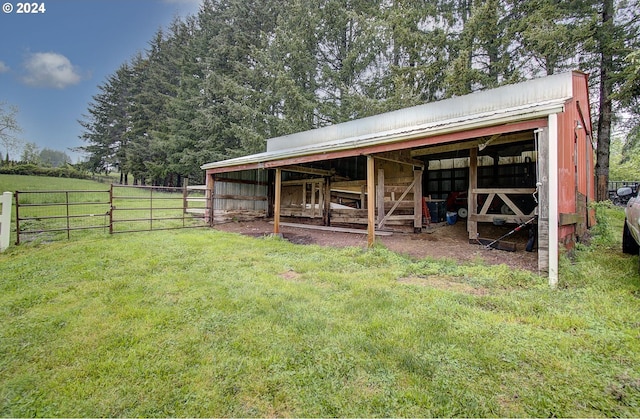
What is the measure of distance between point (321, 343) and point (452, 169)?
9932 millimetres

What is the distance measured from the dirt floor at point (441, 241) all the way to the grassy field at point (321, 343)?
2.90ft

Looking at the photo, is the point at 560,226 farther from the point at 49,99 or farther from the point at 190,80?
the point at 49,99

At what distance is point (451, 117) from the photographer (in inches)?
349

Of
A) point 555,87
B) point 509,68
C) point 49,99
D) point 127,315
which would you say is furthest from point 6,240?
point 49,99

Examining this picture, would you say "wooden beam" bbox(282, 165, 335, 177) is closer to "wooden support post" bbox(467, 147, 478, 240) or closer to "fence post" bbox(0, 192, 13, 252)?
"wooden support post" bbox(467, 147, 478, 240)

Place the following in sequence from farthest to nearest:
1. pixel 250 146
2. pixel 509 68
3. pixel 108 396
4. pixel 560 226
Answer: pixel 250 146 < pixel 509 68 < pixel 560 226 < pixel 108 396

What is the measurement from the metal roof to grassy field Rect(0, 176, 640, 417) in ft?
7.83

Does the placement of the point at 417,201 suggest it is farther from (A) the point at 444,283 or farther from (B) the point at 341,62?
(B) the point at 341,62

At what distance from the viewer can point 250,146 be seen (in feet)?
59.3

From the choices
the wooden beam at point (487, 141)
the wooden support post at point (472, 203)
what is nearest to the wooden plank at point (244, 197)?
the wooden beam at point (487, 141)

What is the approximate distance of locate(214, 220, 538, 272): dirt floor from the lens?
5.36 m

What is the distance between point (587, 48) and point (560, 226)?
11281 mm

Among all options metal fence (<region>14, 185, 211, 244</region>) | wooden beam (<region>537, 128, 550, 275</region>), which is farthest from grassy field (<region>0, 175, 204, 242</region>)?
wooden beam (<region>537, 128, 550, 275</region>)

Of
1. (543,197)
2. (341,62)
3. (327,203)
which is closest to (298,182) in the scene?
(327,203)
